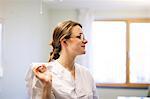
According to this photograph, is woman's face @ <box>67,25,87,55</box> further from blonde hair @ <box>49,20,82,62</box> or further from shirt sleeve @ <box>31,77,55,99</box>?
shirt sleeve @ <box>31,77,55,99</box>

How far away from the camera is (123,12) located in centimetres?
575

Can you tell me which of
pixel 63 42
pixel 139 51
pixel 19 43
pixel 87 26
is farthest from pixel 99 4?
pixel 63 42

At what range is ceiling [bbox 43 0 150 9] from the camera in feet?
16.2

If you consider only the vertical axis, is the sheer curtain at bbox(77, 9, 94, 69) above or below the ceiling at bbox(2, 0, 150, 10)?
below

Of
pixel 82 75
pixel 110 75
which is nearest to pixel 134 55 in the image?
pixel 110 75

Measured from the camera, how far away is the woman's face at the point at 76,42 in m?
1.24

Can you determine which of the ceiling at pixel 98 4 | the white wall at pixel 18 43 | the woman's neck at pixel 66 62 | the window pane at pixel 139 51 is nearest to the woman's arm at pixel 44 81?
the woman's neck at pixel 66 62

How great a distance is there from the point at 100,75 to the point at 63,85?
4.52m

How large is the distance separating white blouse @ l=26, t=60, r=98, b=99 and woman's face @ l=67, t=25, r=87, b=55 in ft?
0.33

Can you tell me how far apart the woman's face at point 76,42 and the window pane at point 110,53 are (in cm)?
442

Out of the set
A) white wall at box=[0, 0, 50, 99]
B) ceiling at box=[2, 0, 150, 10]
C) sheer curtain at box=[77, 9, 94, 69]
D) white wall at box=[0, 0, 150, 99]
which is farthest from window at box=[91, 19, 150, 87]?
white wall at box=[0, 0, 50, 99]

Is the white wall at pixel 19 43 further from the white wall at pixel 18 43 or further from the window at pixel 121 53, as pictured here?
the window at pixel 121 53

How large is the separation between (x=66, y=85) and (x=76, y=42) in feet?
0.66

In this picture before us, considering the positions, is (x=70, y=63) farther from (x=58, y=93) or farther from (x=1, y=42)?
(x=1, y=42)
